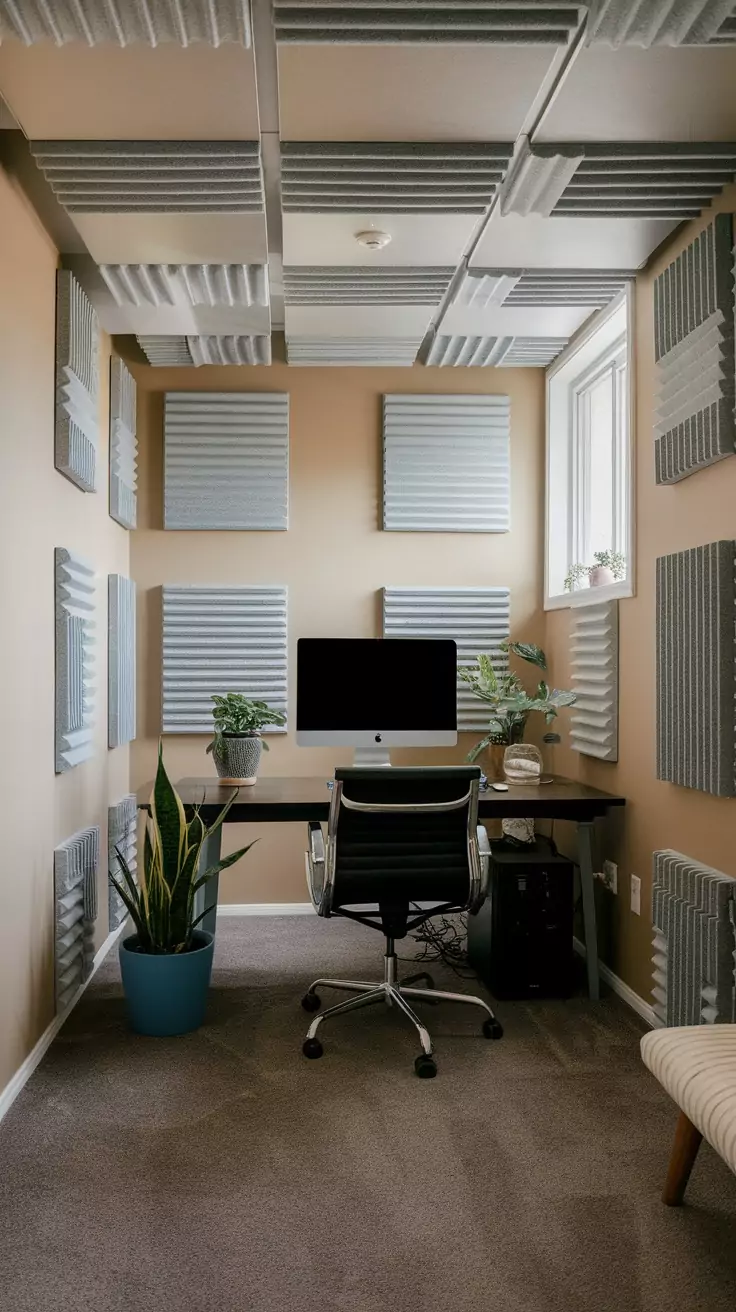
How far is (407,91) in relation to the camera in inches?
93.4

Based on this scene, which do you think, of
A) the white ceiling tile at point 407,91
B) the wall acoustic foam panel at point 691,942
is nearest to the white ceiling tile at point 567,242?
the white ceiling tile at point 407,91

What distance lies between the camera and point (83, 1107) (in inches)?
109

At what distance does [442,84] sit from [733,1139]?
7.97 ft

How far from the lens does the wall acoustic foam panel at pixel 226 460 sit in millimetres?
4738

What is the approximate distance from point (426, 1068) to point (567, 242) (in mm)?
Answer: 2741

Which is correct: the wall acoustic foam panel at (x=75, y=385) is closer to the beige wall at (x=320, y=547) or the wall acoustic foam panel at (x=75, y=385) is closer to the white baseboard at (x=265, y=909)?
the beige wall at (x=320, y=547)

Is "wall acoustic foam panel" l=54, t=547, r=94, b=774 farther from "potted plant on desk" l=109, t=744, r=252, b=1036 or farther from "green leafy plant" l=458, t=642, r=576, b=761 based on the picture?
"green leafy plant" l=458, t=642, r=576, b=761

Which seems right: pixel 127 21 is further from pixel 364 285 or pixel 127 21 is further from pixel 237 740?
pixel 237 740

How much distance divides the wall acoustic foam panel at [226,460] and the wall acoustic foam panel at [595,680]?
5.26ft

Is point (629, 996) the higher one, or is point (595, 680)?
point (595, 680)

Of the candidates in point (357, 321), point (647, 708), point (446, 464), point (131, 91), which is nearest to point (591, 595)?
point (647, 708)

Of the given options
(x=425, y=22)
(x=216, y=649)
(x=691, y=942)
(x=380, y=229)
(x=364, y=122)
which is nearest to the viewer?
(x=425, y=22)

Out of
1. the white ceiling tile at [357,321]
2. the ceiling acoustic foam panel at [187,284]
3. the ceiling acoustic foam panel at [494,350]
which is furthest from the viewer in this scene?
the ceiling acoustic foam panel at [494,350]

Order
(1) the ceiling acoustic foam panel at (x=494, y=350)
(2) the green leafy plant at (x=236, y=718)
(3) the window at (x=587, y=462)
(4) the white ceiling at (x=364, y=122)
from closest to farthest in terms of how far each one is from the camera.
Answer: (4) the white ceiling at (x=364, y=122), (2) the green leafy plant at (x=236, y=718), (3) the window at (x=587, y=462), (1) the ceiling acoustic foam panel at (x=494, y=350)
